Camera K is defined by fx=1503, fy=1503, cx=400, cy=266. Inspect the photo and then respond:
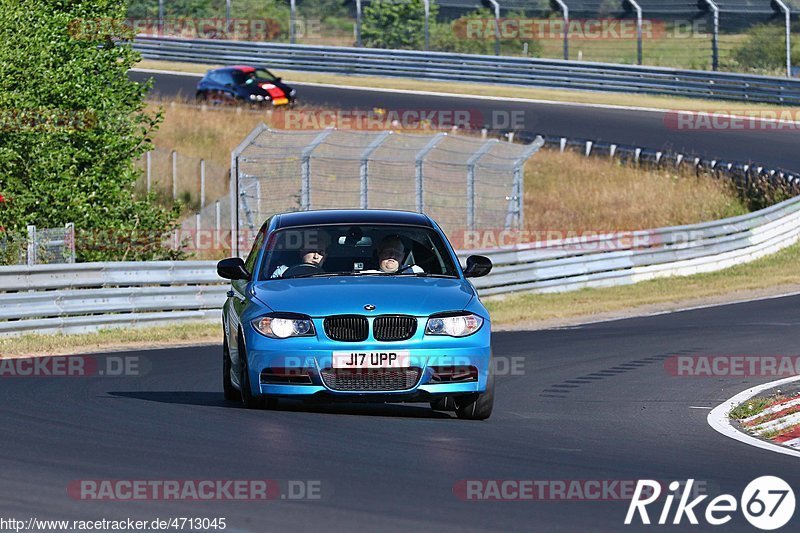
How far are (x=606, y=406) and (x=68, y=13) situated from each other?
564 inches

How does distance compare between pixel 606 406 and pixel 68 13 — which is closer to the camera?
pixel 606 406

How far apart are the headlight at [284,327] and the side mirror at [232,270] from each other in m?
1.03

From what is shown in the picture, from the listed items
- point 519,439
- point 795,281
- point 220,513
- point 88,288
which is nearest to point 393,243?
point 519,439

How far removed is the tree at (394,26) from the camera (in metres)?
51.7

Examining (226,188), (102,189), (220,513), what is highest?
(220,513)

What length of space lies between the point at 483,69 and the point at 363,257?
3762 cm

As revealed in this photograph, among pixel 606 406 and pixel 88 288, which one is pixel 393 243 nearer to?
pixel 606 406

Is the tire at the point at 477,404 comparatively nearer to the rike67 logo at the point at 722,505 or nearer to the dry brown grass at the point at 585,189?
the rike67 logo at the point at 722,505

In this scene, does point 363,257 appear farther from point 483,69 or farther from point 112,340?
point 483,69

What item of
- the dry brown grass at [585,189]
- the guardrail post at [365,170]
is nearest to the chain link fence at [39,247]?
the guardrail post at [365,170]

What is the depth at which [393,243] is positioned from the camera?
11.2 m

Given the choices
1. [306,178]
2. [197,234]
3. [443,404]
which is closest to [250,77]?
[197,234]

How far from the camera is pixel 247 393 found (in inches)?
417

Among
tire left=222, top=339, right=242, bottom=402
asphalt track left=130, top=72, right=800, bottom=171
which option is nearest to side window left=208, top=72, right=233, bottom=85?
asphalt track left=130, top=72, right=800, bottom=171
